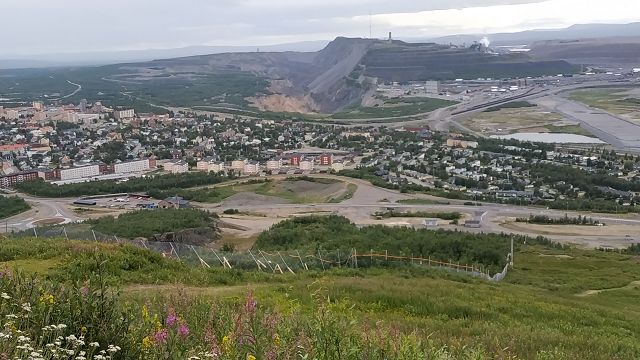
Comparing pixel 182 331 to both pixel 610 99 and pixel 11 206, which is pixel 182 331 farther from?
pixel 610 99

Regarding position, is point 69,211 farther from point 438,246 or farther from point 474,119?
point 474,119

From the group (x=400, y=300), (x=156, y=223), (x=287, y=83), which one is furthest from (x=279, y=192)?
(x=287, y=83)

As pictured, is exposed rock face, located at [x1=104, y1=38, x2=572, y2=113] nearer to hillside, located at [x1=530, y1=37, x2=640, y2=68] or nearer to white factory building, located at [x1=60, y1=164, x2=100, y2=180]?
hillside, located at [x1=530, y1=37, x2=640, y2=68]

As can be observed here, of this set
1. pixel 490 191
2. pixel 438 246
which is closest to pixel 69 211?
pixel 438 246

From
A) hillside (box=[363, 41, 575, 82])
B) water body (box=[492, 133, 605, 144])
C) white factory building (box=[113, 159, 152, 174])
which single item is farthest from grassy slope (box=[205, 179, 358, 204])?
hillside (box=[363, 41, 575, 82])

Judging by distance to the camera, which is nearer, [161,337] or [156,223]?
[161,337]

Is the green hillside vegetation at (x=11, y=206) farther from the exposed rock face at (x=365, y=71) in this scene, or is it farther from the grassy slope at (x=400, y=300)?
the exposed rock face at (x=365, y=71)
